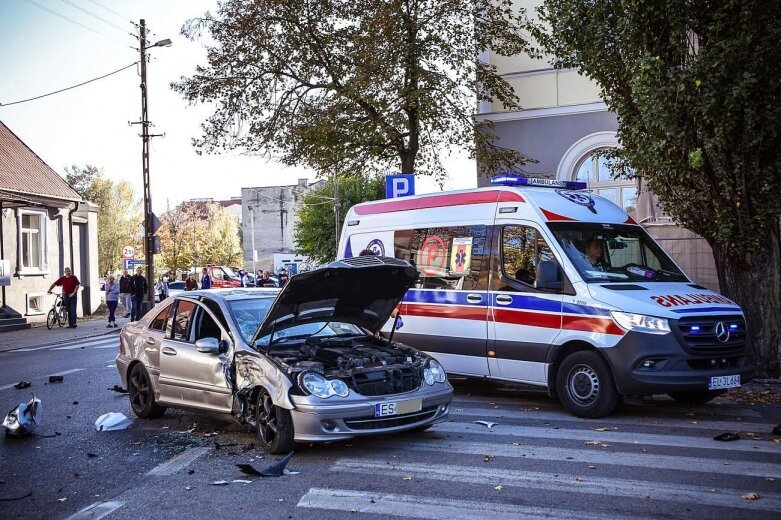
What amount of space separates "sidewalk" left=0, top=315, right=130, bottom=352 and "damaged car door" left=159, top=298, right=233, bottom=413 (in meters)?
12.7

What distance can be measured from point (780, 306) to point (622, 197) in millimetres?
9343

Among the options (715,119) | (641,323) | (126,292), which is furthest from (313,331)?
(126,292)

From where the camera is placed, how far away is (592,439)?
7578 mm

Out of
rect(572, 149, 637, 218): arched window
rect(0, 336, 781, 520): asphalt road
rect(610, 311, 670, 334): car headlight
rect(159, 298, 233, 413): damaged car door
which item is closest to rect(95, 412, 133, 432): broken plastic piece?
rect(0, 336, 781, 520): asphalt road

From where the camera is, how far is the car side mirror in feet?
25.7

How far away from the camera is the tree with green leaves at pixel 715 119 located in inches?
416

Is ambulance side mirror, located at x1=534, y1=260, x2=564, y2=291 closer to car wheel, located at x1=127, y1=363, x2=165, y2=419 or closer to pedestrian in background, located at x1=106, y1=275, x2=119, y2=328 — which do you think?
car wheel, located at x1=127, y1=363, x2=165, y2=419

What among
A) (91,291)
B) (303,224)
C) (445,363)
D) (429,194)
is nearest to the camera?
(445,363)

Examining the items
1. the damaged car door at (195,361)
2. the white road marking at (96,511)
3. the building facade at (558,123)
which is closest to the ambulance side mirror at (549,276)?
the damaged car door at (195,361)

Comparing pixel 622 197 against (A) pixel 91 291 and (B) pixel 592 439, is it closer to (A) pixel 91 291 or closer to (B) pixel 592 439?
(B) pixel 592 439

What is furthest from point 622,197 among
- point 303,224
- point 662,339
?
point 303,224

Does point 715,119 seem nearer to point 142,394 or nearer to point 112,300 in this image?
point 142,394

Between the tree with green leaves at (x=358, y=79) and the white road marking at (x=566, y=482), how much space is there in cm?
1184

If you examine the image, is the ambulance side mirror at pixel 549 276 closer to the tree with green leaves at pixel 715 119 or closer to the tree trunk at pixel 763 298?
the tree with green leaves at pixel 715 119
